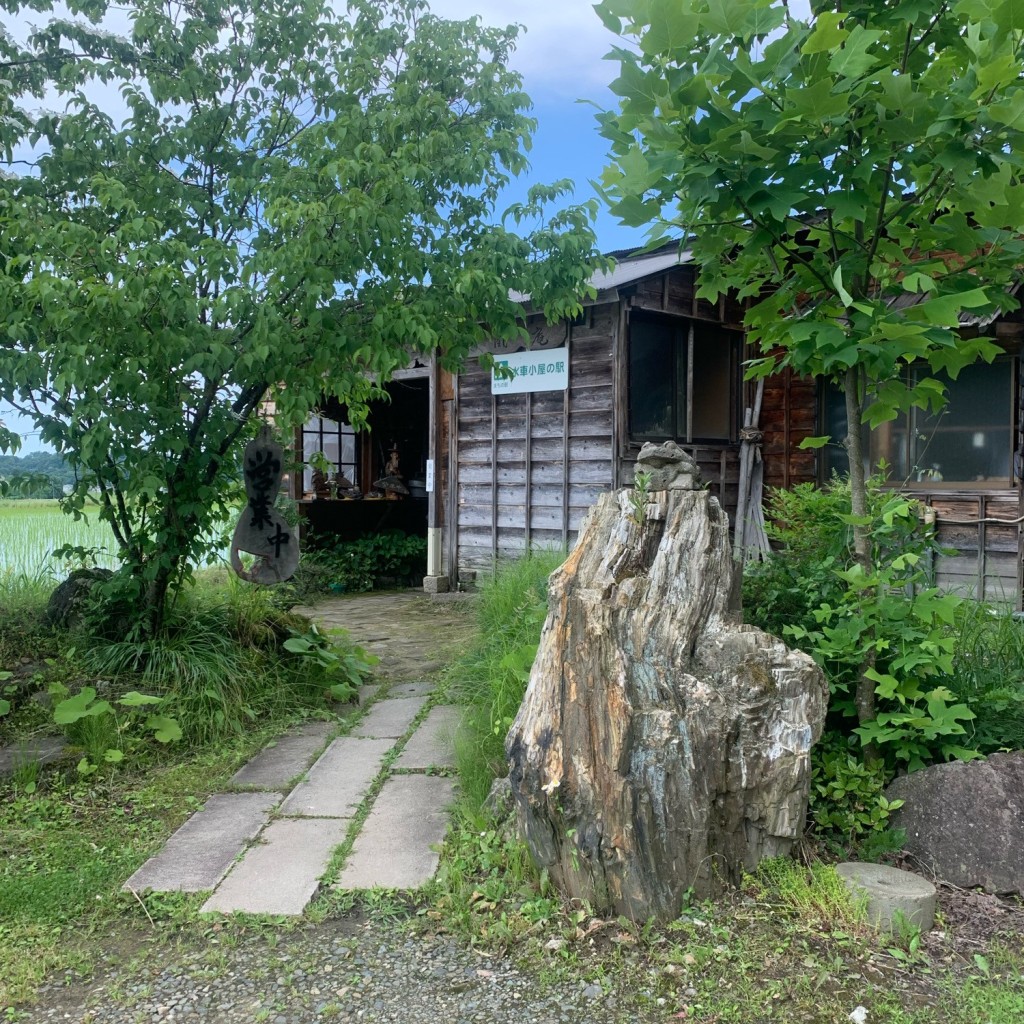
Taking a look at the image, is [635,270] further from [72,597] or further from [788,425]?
[72,597]

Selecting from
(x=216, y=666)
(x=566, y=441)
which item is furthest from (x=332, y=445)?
(x=216, y=666)

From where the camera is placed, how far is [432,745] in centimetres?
470

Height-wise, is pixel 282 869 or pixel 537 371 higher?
pixel 537 371

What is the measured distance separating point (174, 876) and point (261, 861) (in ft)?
1.05

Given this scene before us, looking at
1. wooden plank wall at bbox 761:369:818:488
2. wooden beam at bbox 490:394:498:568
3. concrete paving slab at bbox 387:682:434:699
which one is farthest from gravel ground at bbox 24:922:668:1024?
wooden plank wall at bbox 761:369:818:488

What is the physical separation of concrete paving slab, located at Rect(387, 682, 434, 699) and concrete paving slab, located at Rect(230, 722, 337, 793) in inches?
27.5

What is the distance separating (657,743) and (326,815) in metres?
1.78

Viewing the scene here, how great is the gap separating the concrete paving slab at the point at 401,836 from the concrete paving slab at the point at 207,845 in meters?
0.50

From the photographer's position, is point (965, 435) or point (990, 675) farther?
point (965, 435)

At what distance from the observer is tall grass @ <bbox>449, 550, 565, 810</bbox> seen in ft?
12.8

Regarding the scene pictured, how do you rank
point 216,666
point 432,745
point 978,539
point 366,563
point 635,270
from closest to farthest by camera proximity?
point 432,745
point 216,666
point 978,539
point 635,270
point 366,563

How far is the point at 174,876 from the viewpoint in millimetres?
3314

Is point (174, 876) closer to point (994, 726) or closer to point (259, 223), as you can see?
point (994, 726)

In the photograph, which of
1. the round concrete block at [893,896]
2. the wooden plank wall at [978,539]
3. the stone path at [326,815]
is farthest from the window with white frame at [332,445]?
the round concrete block at [893,896]
